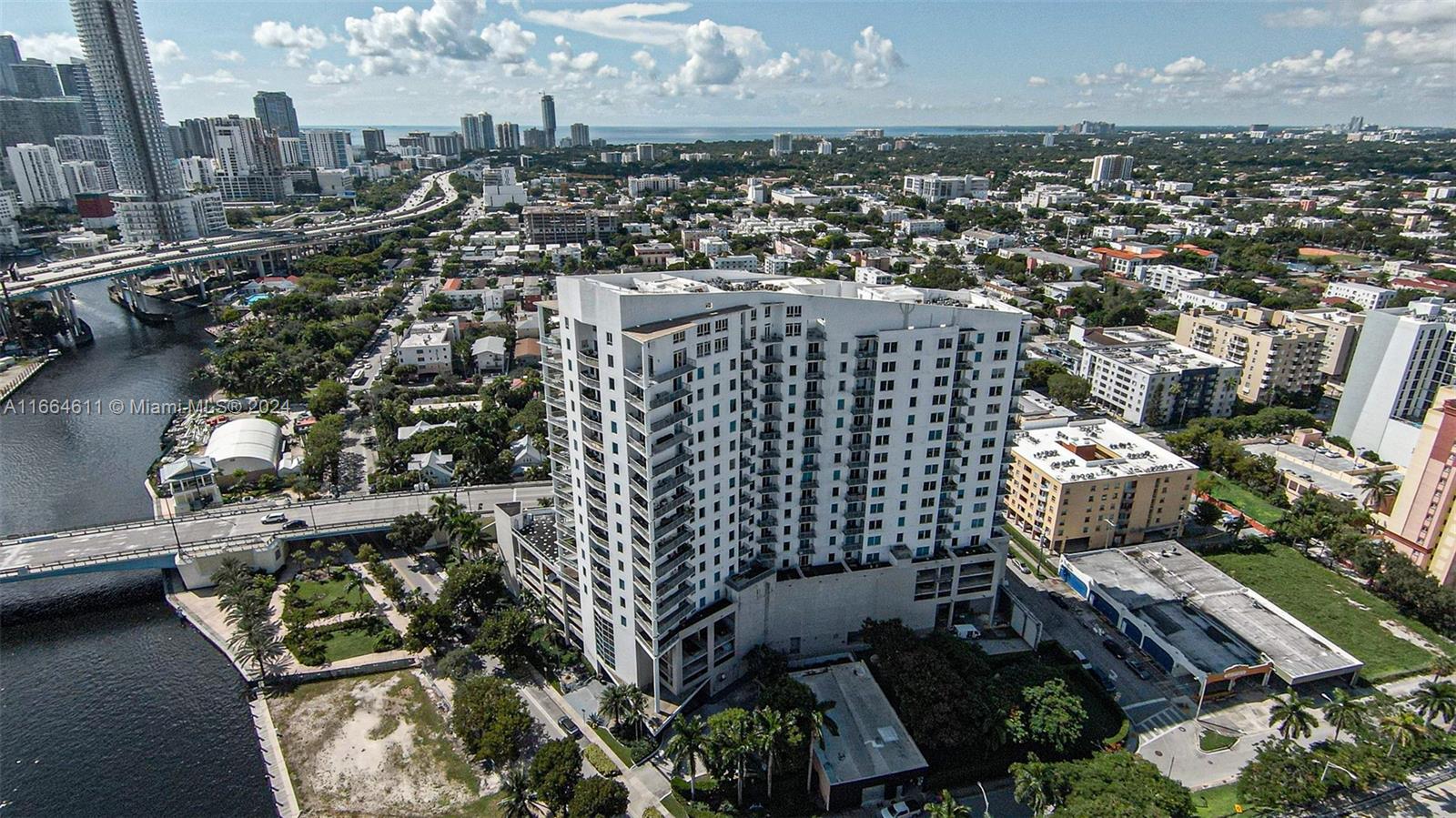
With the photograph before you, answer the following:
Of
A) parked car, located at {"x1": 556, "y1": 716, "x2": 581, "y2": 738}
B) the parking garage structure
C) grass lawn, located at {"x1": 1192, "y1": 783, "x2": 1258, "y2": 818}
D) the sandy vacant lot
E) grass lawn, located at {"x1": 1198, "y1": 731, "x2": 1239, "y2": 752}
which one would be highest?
the parking garage structure

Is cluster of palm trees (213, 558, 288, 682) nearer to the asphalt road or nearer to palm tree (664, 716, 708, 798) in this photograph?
the asphalt road

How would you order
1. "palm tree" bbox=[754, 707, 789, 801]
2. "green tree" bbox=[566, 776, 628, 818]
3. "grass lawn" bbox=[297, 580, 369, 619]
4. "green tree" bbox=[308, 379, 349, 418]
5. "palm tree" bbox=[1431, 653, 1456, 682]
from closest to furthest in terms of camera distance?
"green tree" bbox=[566, 776, 628, 818], "palm tree" bbox=[754, 707, 789, 801], "palm tree" bbox=[1431, 653, 1456, 682], "grass lawn" bbox=[297, 580, 369, 619], "green tree" bbox=[308, 379, 349, 418]

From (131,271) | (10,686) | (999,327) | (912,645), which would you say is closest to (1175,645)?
(912,645)

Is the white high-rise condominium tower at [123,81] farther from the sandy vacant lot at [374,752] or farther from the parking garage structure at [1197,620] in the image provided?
the parking garage structure at [1197,620]

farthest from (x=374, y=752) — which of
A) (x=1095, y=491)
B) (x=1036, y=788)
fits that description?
(x=1095, y=491)

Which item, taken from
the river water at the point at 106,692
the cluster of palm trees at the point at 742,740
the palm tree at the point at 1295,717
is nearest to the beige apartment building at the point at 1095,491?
the palm tree at the point at 1295,717

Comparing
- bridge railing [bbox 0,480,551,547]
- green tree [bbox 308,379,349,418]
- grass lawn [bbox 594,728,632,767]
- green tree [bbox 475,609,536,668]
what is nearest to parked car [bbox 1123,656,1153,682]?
grass lawn [bbox 594,728,632,767]
